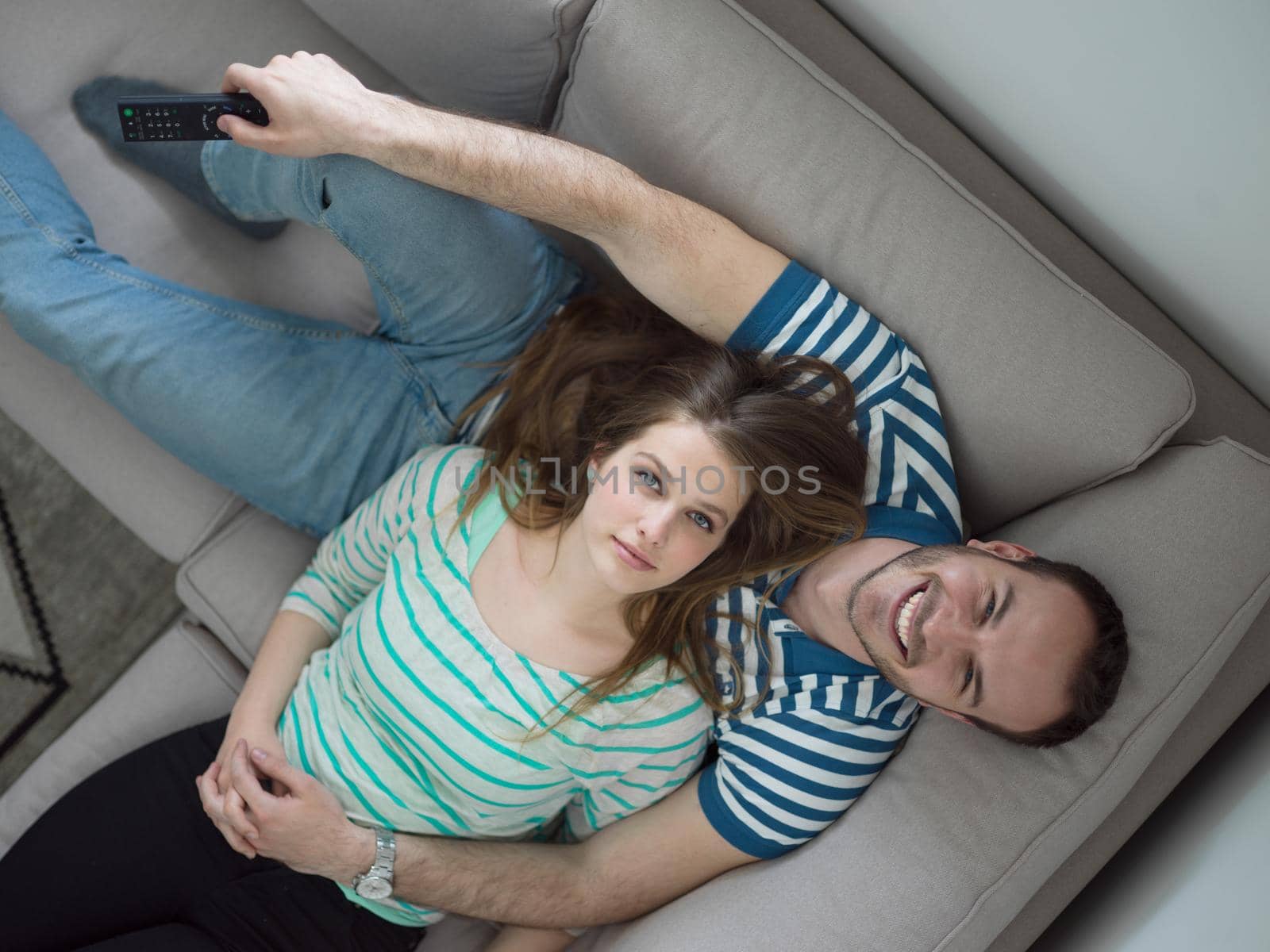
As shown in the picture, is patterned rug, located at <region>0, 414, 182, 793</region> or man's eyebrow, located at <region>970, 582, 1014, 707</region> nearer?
man's eyebrow, located at <region>970, 582, 1014, 707</region>

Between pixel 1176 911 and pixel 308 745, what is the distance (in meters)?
1.25

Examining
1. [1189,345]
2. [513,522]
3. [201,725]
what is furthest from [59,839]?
[1189,345]

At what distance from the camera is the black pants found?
1.32m

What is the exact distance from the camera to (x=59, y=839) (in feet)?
4.47

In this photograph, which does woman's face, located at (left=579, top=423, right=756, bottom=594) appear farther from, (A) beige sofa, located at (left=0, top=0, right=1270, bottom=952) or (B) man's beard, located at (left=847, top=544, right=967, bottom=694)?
(A) beige sofa, located at (left=0, top=0, right=1270, bottom=952)

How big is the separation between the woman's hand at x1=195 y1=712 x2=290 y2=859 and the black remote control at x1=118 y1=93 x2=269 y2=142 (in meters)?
0.83

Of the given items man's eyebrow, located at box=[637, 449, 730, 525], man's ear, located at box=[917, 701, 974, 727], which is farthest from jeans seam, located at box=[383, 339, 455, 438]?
man's ear, located at box=[917, 701, 974, 727]

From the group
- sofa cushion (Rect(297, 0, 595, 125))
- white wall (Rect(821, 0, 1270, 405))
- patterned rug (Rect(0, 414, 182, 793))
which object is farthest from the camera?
patterned rug (Rect(0, 414, 182, 793))

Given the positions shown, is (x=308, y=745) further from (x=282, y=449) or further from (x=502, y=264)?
(x=502, y=264)

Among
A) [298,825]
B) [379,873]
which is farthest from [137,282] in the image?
[379,873]

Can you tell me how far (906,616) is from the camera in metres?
1.22

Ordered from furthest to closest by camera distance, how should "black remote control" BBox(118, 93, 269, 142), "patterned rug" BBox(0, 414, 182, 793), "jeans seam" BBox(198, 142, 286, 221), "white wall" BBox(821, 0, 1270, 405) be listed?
"patterned rug" BBox(0, 414, 182, 793), "jeans seam" BBox(198, 142, 286, 221), "black remote control" BBox(118, 93, 269, 142), "white wall" BBox(821, 0, 1270, 405)

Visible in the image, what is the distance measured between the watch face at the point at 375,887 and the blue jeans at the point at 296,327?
0.56 metres

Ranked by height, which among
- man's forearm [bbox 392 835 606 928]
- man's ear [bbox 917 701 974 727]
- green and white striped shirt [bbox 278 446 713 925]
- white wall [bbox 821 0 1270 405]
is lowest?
man's forearm [bbox 392 835 606 928]
